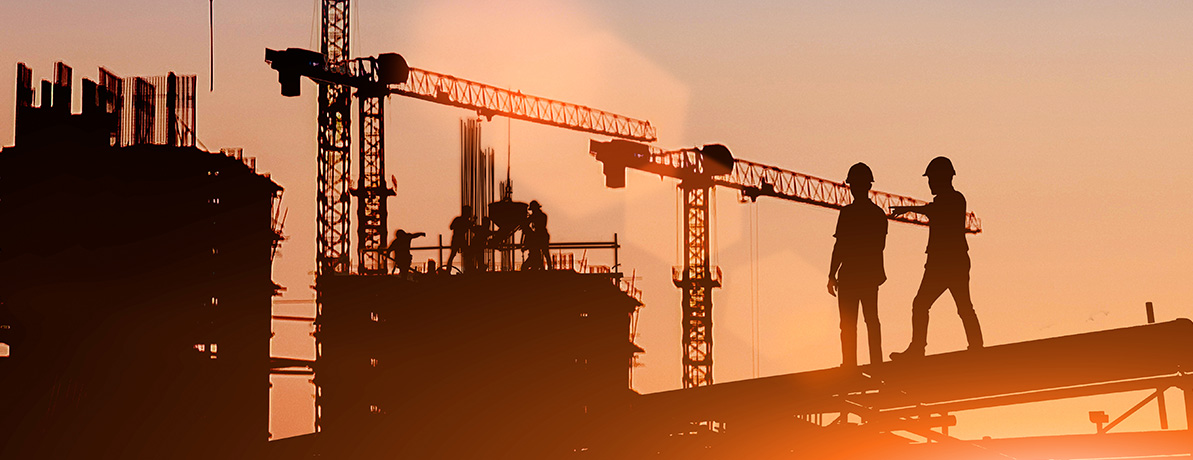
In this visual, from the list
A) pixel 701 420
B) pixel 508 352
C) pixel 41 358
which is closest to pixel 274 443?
pixel 508 352

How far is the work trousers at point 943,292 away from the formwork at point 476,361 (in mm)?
14937

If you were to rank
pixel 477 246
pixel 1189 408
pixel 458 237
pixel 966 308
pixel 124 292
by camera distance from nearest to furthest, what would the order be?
pixel 1189 408 < pixel 966 308 < pixel 458 237 < pixel 477 246 < pixel 124 292

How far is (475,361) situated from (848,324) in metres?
24.7

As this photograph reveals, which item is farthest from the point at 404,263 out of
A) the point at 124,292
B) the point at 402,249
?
the point at 124,292

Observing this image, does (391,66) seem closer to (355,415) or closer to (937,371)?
(355,415)

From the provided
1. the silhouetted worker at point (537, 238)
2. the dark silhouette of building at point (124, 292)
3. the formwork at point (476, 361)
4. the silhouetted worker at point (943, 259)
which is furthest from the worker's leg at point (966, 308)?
the dark silhouette of building at point (124, 292)

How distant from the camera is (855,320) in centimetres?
1352

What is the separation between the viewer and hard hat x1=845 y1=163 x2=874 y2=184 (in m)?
12.7

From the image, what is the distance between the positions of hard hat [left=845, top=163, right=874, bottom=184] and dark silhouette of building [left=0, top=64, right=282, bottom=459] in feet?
135

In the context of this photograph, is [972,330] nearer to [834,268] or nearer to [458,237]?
[834,268]

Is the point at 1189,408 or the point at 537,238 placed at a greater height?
the point at 537,238

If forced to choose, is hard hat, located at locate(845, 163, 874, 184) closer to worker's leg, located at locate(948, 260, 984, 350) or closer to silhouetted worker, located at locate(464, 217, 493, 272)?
worker's leg, located at locate(948, 260, 984, 350)

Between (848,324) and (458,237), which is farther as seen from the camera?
(458,237)

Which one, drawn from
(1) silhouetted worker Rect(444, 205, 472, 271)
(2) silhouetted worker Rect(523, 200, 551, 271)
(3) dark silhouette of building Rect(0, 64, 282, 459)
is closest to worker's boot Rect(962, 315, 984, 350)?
(2) silhouetted worker Rect(523, 200, 551, 271)
